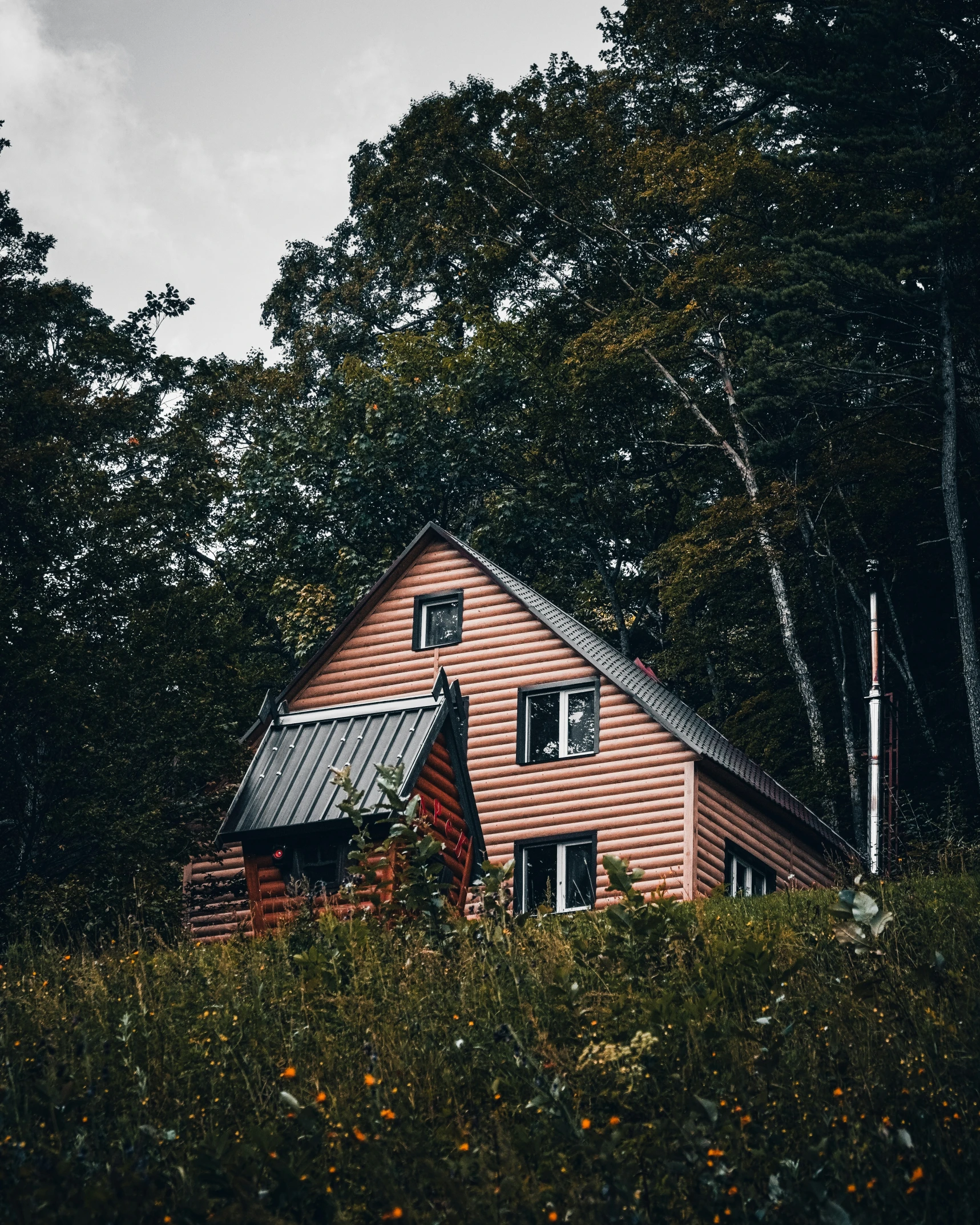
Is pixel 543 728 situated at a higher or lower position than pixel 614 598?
lower

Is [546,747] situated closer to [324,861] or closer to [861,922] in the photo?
[324,861]

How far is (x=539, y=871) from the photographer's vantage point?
26047mm

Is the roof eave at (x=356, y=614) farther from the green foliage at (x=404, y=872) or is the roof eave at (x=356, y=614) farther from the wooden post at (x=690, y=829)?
the green foliage at (x=404, y=872)

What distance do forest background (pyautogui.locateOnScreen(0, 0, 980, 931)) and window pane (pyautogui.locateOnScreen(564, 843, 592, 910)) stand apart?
6117 millimetres

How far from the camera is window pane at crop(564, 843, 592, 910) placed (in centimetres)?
2530

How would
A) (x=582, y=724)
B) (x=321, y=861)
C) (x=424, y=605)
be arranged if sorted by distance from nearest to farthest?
(x=321, y=861) → (x=582, y=724) → (x=424, y=605)

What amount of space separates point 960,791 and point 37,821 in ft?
60.4

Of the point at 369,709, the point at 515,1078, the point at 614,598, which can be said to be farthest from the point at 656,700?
the point at 515,1078

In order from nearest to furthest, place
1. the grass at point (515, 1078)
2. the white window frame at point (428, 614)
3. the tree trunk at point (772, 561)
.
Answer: the grass at point (515, 1078) < the white window frame at point (428, 614) < the tree trunk at point (772, 561)

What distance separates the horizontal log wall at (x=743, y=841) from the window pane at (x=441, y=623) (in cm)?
600

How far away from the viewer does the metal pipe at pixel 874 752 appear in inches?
832

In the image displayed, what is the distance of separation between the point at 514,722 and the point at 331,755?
7.04 metres

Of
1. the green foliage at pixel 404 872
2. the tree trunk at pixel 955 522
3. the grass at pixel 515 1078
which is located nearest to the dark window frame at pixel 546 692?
the tree trunk at pixel 955 522

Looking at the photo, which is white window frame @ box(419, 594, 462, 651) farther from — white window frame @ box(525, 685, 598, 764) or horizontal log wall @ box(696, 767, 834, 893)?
horizontal log wall @ box(696, 767, 834, 893)
